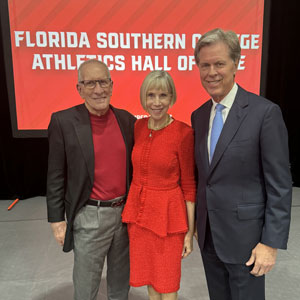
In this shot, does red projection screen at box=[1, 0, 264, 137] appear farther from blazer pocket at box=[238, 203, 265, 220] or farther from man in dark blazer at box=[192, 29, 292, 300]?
blazer pocket at box=[238, 203, 265, 220]

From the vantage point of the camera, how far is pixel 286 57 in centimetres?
414

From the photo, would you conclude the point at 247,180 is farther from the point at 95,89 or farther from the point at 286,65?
the point at 286,65

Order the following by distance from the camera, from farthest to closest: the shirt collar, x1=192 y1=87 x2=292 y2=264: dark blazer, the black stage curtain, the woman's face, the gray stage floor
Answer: the black stage curtain < the gray stage floor < the woman's face < the shirt collar < x1=192 y1=87 x2=292 y2=264: dark blazer

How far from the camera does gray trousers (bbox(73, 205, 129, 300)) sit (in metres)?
1.50

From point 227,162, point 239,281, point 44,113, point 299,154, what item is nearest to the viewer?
point 227,162

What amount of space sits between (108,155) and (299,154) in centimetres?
403

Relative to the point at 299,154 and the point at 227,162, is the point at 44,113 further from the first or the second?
the point at 299,154

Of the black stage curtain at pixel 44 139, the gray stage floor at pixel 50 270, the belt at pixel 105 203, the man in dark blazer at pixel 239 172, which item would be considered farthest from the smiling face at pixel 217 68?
the black stage curtain at pixel 44 139

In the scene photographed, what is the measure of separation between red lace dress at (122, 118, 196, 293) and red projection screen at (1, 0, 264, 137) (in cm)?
202

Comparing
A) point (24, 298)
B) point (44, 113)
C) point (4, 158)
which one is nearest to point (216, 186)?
point (24, 298)

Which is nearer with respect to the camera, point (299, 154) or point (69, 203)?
point (69, 203)

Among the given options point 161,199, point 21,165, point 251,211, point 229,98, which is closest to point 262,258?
point 251,211

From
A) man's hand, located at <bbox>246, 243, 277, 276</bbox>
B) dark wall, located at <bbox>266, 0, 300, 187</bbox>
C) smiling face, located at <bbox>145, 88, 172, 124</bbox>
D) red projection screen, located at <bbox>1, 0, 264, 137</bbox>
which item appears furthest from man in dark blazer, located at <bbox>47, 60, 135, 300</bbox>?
dark wall, located at <bbox>266, 0, 300, 187</bbox>

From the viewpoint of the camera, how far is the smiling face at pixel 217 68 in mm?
1151
